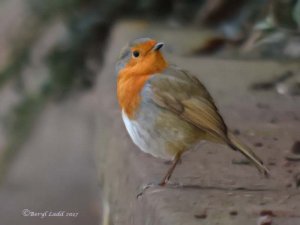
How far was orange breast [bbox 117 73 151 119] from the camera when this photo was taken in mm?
3037

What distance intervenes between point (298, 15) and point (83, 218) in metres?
1.94

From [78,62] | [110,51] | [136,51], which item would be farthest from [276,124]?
[78,62]

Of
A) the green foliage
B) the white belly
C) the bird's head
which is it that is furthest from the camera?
the green foliage

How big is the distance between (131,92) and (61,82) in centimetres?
328

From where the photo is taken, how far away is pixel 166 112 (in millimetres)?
3043

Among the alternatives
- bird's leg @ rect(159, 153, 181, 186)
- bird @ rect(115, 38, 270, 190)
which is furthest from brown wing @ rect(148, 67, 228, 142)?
bird's leg @ rect(159, 153, 181, 186)

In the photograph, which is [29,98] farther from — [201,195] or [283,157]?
[201,195]

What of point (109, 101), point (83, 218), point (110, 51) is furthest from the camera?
point (83, 218)

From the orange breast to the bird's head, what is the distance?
23mm

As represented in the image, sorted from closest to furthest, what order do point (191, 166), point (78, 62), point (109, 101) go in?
point (191, 166)
point (109, 101)
point (78, 62)

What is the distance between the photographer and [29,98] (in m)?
6.13

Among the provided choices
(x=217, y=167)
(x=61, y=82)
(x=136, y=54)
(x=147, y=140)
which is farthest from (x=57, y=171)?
(x=147, y=140)

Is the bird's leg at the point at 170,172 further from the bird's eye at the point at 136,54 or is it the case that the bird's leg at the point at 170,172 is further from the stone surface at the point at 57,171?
the stone surface at the point at 57,171

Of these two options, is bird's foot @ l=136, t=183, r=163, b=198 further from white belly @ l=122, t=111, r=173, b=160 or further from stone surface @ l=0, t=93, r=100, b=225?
stone surface @ l=0, t=93, r=100, b=225
